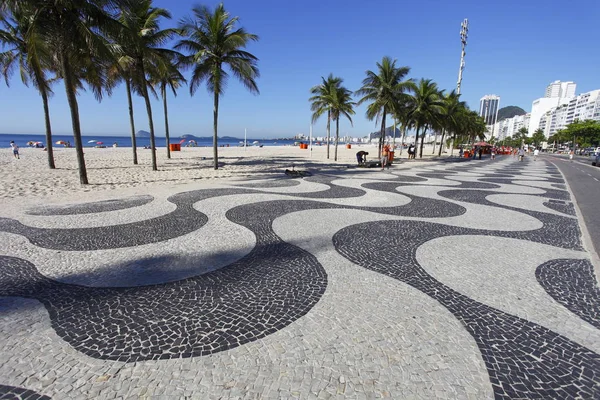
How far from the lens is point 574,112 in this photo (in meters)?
150

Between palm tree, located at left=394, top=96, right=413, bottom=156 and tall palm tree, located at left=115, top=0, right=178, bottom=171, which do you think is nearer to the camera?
tall palm tree, located at left=115, top=0, right=178, bottom=171

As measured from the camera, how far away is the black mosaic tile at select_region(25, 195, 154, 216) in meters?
7.50

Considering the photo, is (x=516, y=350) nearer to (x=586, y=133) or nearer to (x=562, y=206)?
(x=562, y=206)

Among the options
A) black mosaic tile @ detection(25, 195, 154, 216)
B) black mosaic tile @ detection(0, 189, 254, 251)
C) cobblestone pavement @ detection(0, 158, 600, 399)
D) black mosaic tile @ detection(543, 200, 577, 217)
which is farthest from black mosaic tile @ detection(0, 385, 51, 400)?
black mosaic tile @ detection(543, 200, 577, 217)

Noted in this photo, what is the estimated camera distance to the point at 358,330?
9.80 ft

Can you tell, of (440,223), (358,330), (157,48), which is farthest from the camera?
(157,48)

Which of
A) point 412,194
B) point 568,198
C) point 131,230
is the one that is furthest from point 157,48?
point 568,198

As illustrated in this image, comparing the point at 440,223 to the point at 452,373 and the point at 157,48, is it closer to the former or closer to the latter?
the point at 452,373

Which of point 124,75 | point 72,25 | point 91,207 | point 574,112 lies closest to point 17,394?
point 91,207

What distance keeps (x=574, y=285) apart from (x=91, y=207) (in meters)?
10.5

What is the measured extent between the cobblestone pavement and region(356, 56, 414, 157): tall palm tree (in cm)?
2087

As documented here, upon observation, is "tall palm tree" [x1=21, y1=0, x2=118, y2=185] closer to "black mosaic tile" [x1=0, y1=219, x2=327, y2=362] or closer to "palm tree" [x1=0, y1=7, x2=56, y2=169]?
"palm tree" [x1=0, y1=7, x2=56, y2=169]

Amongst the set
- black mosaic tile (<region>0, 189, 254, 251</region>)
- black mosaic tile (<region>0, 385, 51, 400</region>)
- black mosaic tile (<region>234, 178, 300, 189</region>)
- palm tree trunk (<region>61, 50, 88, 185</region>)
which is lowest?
black mosaic tile (<region>0, 385, 51, 400</region>)

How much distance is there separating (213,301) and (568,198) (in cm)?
1383
